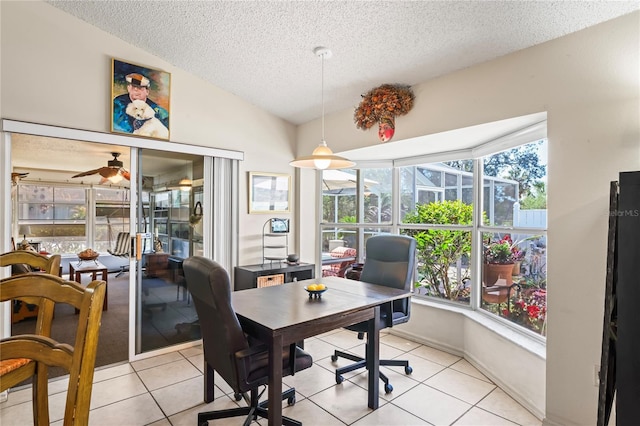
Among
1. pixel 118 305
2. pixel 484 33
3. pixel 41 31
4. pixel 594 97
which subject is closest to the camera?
pixel 594 97

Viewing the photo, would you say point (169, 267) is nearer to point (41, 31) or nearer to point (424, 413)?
point (41, 31)

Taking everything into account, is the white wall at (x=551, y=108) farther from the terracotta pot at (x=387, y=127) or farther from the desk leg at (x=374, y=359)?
the desk leg at (x=374, y=359)

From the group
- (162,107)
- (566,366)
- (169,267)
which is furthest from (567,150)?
(169,267)

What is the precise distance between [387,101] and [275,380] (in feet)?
8.48

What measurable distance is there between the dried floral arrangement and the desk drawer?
6.79 ft

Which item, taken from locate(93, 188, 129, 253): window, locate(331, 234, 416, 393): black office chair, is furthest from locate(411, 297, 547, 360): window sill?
locate(93, 188, 129, 253): window

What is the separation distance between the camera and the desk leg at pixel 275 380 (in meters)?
1.92

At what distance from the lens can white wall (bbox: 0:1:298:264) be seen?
262cm

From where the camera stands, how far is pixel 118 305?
16.6 ft

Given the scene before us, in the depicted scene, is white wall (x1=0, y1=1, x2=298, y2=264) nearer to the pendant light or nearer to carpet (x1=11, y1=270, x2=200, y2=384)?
the pendant light

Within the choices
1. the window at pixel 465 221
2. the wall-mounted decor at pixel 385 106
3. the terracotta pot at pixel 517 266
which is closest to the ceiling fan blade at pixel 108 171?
the window at pixel 465 221

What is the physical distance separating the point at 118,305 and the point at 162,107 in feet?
10.9

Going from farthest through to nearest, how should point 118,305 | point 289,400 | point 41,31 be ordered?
1. point 118,305
2. point 41,31
3. point 289,400

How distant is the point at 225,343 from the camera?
191cm
